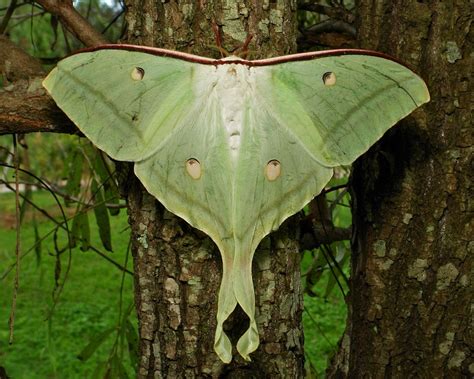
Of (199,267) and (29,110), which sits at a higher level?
(29,110)

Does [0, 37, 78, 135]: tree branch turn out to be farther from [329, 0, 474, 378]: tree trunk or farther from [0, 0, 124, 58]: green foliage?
[329, 0, 474, 378]: tree trunk

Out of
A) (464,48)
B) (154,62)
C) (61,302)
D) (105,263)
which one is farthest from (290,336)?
(105,263)

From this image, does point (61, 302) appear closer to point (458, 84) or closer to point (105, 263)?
point (105, 263)

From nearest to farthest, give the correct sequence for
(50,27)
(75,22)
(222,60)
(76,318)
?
(222,60) → (75,22) → (50,27) → (76,318)

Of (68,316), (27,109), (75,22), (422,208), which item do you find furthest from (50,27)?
(422,208)

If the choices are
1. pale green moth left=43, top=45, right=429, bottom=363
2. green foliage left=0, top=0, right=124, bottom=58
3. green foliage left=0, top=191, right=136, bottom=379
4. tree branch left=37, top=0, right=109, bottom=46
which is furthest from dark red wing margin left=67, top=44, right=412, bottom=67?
green foliage left=0, top=191, right=136, bottom=379

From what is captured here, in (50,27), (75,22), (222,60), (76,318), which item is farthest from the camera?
(76,318)

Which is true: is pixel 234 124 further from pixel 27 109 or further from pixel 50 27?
pixel 50 27
